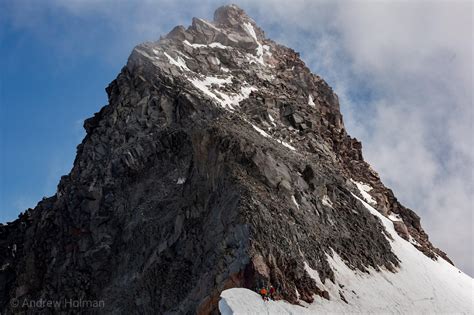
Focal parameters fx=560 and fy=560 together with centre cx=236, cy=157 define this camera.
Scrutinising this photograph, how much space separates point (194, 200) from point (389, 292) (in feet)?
48.5

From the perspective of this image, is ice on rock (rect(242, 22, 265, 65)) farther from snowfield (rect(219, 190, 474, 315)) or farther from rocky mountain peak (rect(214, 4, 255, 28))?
snowfield (rect(219, 190, 474, 315))

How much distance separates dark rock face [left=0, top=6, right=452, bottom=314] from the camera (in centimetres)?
3431

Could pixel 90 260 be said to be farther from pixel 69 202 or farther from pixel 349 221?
pixel 349 221

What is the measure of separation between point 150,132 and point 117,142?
13.6 feet

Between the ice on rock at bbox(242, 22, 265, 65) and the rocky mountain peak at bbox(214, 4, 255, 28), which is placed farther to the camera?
the rocky mountain peak at bbox(214, 4, 255, 28)

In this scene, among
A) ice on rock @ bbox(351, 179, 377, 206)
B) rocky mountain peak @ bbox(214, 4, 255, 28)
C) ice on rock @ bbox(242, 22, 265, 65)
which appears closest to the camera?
ice on rock @ bbox(351, 179, 377, 206)

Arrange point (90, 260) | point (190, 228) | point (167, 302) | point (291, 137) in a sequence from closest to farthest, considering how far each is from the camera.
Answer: point (167, 302)
point (190, 228)
point (90, 260)
point (291, 137)

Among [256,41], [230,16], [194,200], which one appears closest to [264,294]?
[194,200]

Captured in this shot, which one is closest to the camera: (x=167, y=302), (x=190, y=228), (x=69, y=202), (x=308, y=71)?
(x=167, y=302)

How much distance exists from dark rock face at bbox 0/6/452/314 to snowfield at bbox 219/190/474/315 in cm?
103

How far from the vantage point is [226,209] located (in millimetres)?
35875

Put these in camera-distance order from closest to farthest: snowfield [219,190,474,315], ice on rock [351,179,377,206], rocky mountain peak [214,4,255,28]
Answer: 1. snowfield [219,190,474,315]
2. ice on rock [351,179,377,206]
3. rocky mountain peak [214,4,255,28]

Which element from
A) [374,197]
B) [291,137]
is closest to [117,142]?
[291,137]

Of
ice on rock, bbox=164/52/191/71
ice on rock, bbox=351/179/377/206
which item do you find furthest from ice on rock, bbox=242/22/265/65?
ice on rock, bbox=351/179/377/206
